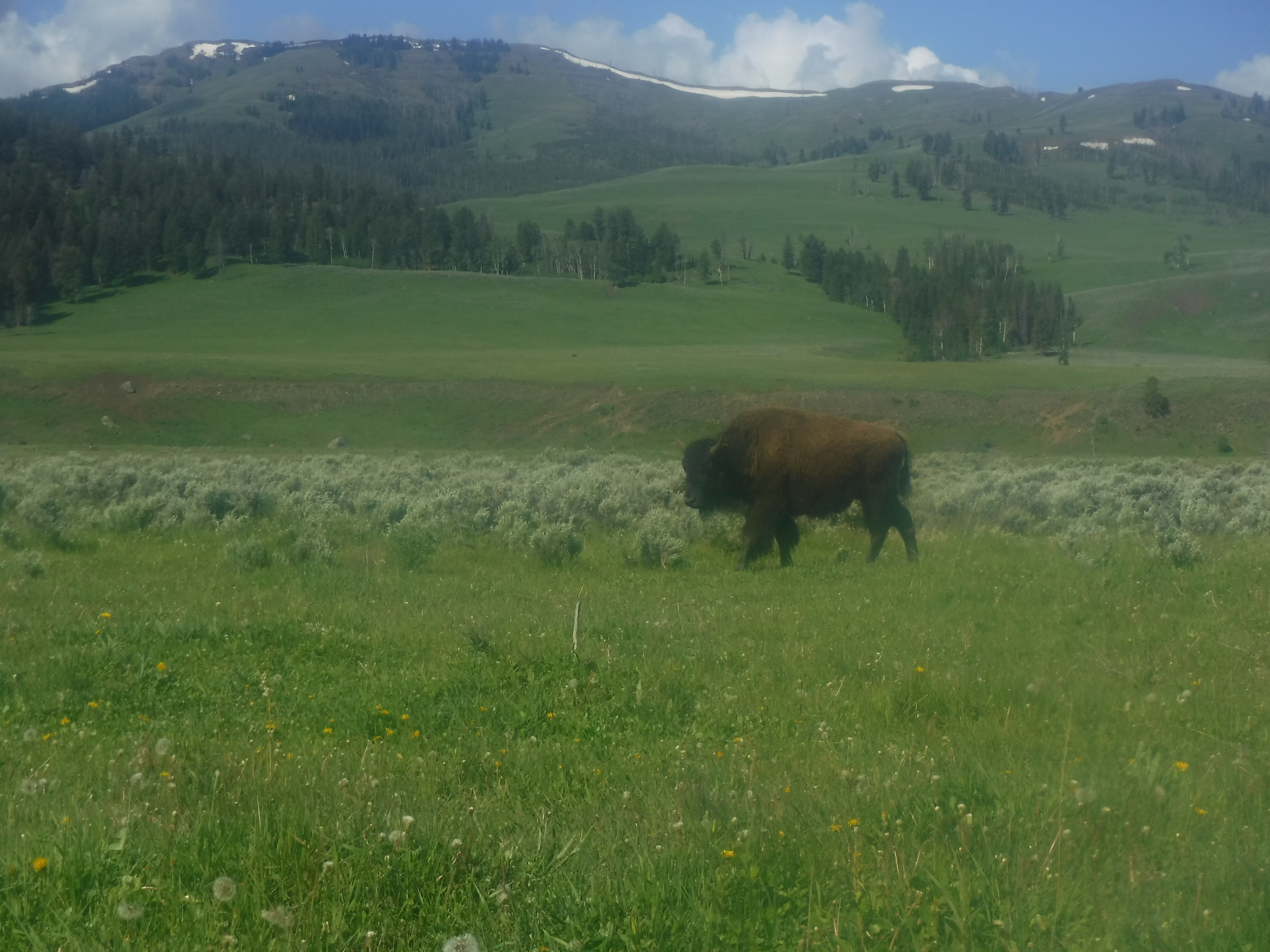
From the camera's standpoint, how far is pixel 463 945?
3295 mm

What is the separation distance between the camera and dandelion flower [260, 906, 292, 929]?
3.38 m

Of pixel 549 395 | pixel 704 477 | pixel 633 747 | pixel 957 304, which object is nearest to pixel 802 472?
pixel 704 477

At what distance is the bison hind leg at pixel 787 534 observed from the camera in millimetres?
14656

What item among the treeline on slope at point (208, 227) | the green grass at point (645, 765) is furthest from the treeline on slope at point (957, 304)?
the green grass at point (645, 765)

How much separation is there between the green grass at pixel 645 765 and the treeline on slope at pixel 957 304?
3560 inches

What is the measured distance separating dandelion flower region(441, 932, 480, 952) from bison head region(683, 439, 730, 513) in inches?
474

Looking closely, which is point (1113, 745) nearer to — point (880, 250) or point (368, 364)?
point (368, 364)

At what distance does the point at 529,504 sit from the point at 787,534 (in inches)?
229

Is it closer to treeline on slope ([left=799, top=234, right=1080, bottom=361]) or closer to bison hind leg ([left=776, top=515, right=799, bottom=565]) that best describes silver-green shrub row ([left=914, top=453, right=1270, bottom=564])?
bison hind leg ([left=776, top=515, right=799, bottom=565])

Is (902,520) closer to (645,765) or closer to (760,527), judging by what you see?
(760,527)

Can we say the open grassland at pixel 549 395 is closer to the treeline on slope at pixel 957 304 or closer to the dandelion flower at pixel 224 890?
the treeline on slope at pixel 957 304

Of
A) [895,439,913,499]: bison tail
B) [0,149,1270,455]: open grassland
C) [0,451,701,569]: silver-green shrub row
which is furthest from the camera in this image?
[0,149,1270,455]: open grassland

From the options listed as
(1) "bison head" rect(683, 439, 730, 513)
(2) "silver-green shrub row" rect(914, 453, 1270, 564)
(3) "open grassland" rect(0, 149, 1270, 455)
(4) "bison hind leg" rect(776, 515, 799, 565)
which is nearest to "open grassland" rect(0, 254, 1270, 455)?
(3) "open grassland" rect(0, 149, 1270, 455)

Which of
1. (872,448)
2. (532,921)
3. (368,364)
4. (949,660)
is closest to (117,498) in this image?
(872,448)
